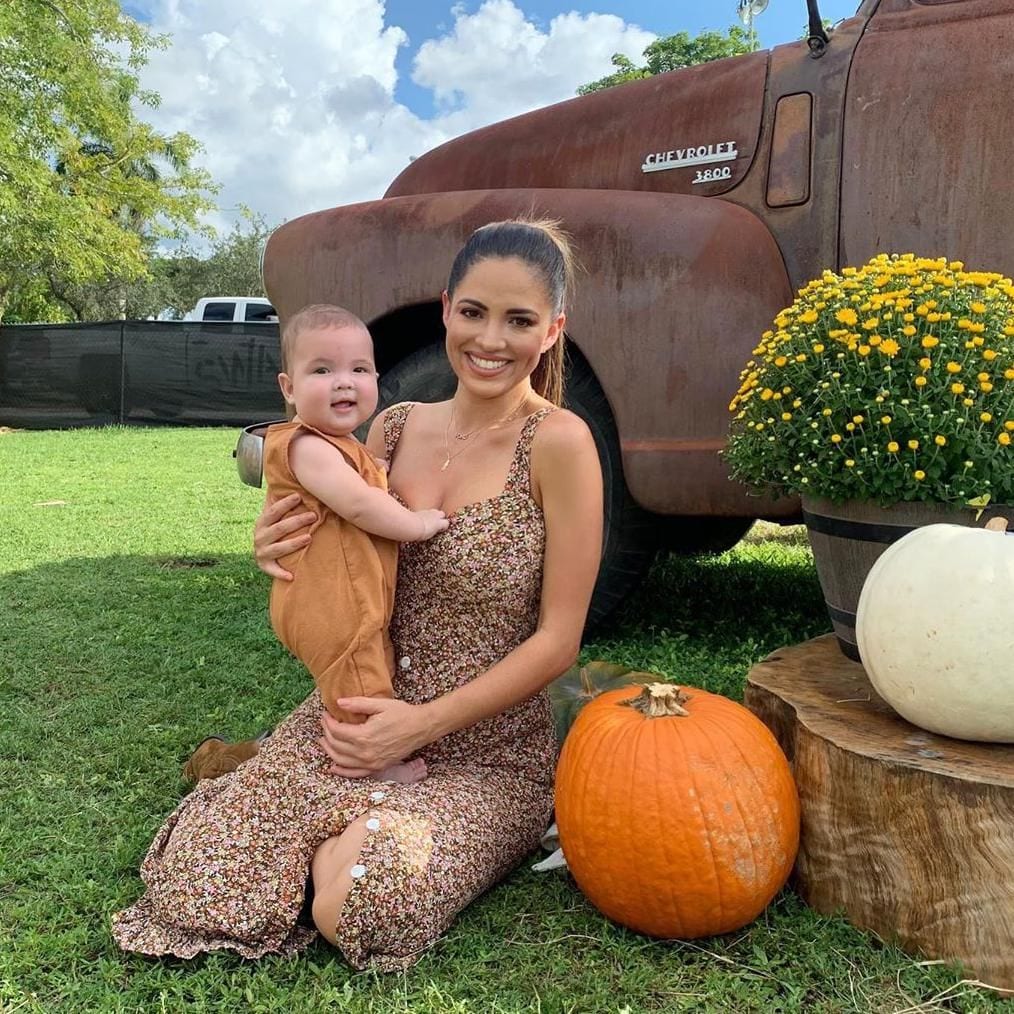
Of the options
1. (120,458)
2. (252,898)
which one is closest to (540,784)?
(252,898)

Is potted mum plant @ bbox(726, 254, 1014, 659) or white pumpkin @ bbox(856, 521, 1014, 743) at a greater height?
potted mum plant @ bbox(726, 254, 1014, 659)

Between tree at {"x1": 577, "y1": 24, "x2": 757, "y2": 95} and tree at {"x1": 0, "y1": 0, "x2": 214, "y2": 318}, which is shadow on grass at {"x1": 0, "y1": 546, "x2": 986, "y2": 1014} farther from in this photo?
tree at {"x1": 577, "y1": 24, "x2": 757, "y2": 95}

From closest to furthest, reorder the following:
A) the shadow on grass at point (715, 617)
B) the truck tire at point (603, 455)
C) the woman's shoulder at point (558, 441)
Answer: the woman's shoulder at point (558, 441) → the truck tire at point (603, 455) → the shadow on grass at point (715, 617)

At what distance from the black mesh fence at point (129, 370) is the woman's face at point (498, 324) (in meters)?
13.9

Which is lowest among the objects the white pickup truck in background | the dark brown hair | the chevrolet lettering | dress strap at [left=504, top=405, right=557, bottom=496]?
dress strap at [left=504, top=405, right=557, bottom=496]

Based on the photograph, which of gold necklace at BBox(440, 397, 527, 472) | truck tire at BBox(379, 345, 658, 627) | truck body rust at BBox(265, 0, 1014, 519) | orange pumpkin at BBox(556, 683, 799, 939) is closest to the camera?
orange pumpkin at BBox(556, 683, 799, 939)

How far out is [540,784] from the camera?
2.17 meters

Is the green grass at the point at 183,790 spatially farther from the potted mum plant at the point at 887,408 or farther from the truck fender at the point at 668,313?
the potted mum plant at the point at 887,408

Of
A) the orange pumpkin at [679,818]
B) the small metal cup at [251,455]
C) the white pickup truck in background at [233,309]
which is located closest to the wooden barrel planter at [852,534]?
the orange pumpkin at [679,818]

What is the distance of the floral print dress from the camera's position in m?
1.77

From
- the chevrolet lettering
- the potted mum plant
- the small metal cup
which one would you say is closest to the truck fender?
the chevrolet lettering

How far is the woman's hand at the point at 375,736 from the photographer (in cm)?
191

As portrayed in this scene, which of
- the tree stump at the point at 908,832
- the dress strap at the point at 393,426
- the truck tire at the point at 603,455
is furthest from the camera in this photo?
the truck tire at the point at 603,455

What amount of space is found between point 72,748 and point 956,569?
2376 mm
